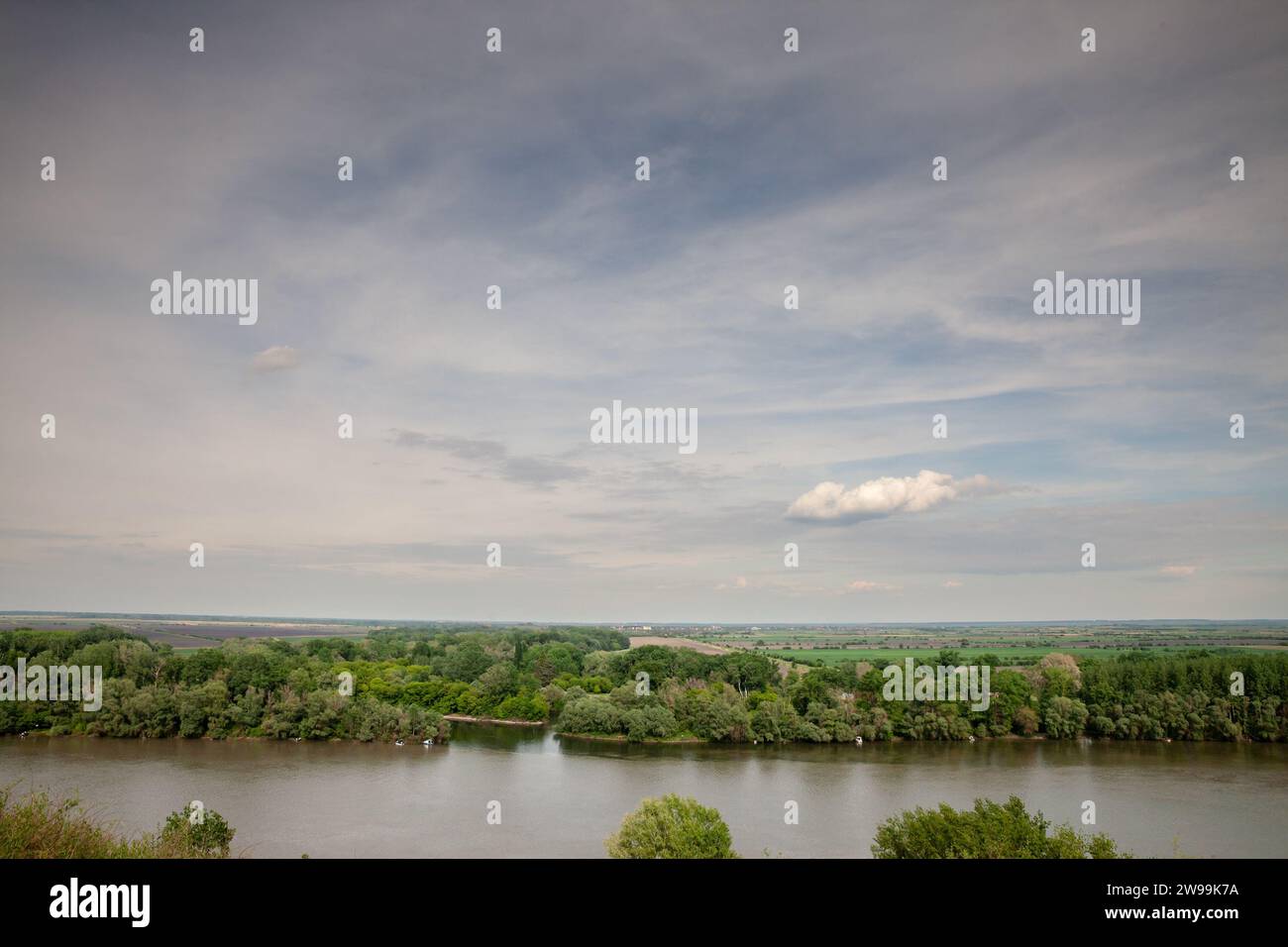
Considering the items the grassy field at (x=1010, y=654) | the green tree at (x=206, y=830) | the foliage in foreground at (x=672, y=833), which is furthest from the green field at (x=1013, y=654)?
the green tree at (x=206, y=830)

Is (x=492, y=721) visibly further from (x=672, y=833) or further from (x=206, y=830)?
(x=672, y=833)

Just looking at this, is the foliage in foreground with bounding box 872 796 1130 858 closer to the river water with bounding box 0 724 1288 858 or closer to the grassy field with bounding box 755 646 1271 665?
the river water with bounding box 0 724 1288 858

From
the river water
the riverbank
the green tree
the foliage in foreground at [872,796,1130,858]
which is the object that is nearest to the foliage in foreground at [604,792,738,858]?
the river water

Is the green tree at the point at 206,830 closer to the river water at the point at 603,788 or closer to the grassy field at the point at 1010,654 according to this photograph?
the river water at the point at 603,788

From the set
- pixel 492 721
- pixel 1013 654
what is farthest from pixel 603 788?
pixel 1013 654

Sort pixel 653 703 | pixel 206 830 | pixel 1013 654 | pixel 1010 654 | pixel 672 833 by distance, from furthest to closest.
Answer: pixel 1010 654, pixel 1013 654, pixel 653 703, pixel 206 830, pixel 672 833
